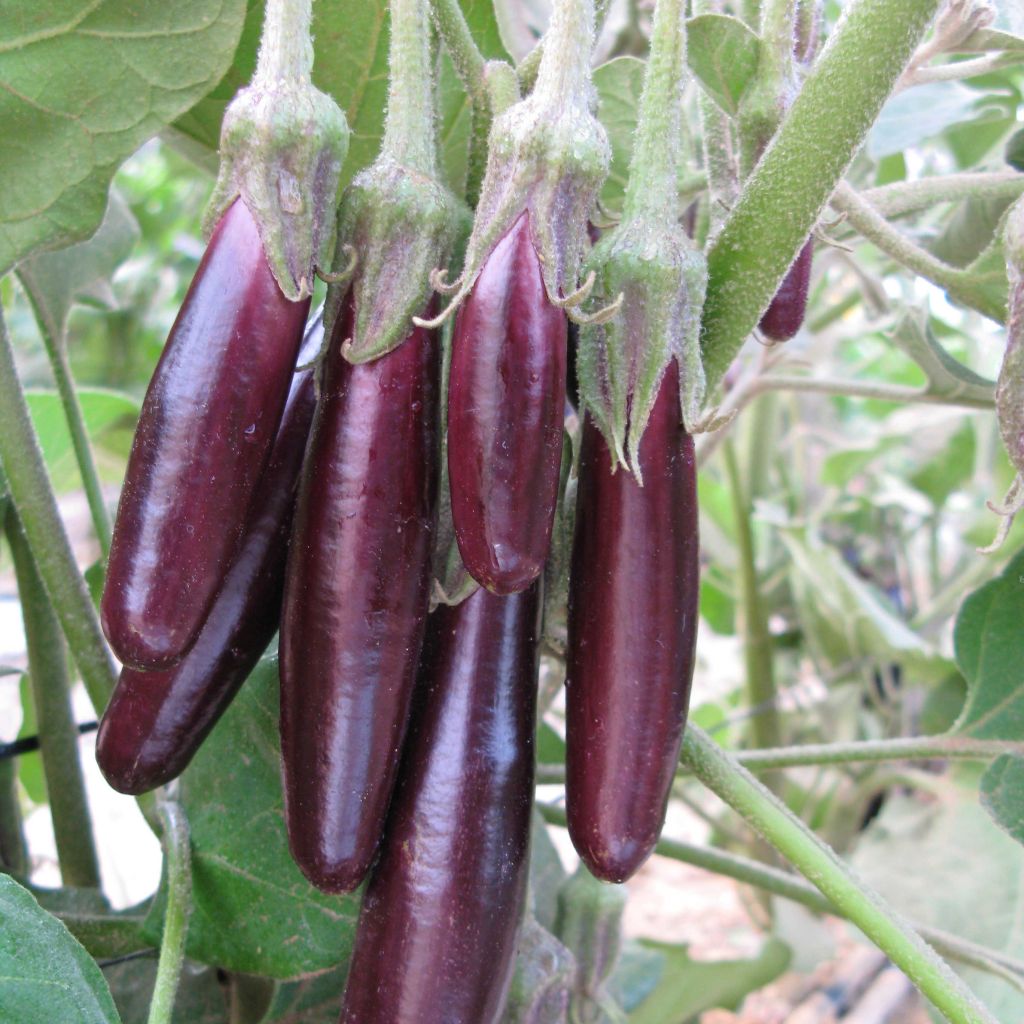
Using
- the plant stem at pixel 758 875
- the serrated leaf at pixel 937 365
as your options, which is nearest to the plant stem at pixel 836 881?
the plant stem at pixel 758 875

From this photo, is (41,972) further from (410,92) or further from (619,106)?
(619,106)

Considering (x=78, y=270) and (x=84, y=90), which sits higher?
(x=84, y=90)

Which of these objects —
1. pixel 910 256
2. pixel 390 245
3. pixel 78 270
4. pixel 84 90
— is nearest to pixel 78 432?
pixel 78 270

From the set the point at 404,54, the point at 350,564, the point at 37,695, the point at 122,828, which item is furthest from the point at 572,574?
the point at 122,828

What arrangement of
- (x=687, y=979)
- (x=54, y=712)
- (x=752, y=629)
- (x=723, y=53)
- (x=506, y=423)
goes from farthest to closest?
(x=752, y=629) → (x=687, y=979) → (x=54, y=712) → (x=723, y=53) → (x=506, y=423)

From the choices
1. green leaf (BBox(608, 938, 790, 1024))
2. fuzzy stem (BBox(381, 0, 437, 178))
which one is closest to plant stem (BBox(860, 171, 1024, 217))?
fuzzy stem (BBox(381, 0, 437, 178))

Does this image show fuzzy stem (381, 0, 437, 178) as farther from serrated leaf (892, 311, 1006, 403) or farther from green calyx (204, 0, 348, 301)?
serrated leaf (892, 311, 1006, 403)

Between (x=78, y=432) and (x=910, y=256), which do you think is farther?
(x=78, y=432)
